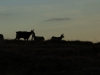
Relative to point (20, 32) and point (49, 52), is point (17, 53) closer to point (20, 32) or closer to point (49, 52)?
point (49, 52)

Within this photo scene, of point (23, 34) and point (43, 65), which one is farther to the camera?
point (23, 34)

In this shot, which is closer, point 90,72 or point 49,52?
point 90,72

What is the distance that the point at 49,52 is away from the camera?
28734 mm

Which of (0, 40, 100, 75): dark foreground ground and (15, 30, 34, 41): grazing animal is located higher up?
(15, 30, 34, 41): grazing animal

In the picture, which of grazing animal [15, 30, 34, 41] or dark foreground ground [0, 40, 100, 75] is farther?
grazing animal [15, 30, 34, 41]

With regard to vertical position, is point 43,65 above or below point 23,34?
A: below

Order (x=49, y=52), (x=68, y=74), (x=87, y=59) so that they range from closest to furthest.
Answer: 1. (x=68, y=74)
2. (x=87, y=59)
3. (x=49, y=52)

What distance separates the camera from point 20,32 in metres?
53.9

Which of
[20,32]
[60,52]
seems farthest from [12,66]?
[20,32]

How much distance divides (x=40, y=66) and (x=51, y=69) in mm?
710

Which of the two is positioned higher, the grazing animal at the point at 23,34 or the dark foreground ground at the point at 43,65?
the grazing animal at the point at 23,34

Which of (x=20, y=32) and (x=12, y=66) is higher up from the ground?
(x=20, y=32)

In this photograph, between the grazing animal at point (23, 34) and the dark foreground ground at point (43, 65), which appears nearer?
the dark foreground ground at point (43, 65)

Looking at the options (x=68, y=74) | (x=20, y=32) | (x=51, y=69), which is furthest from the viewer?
(x=20, y=32)
